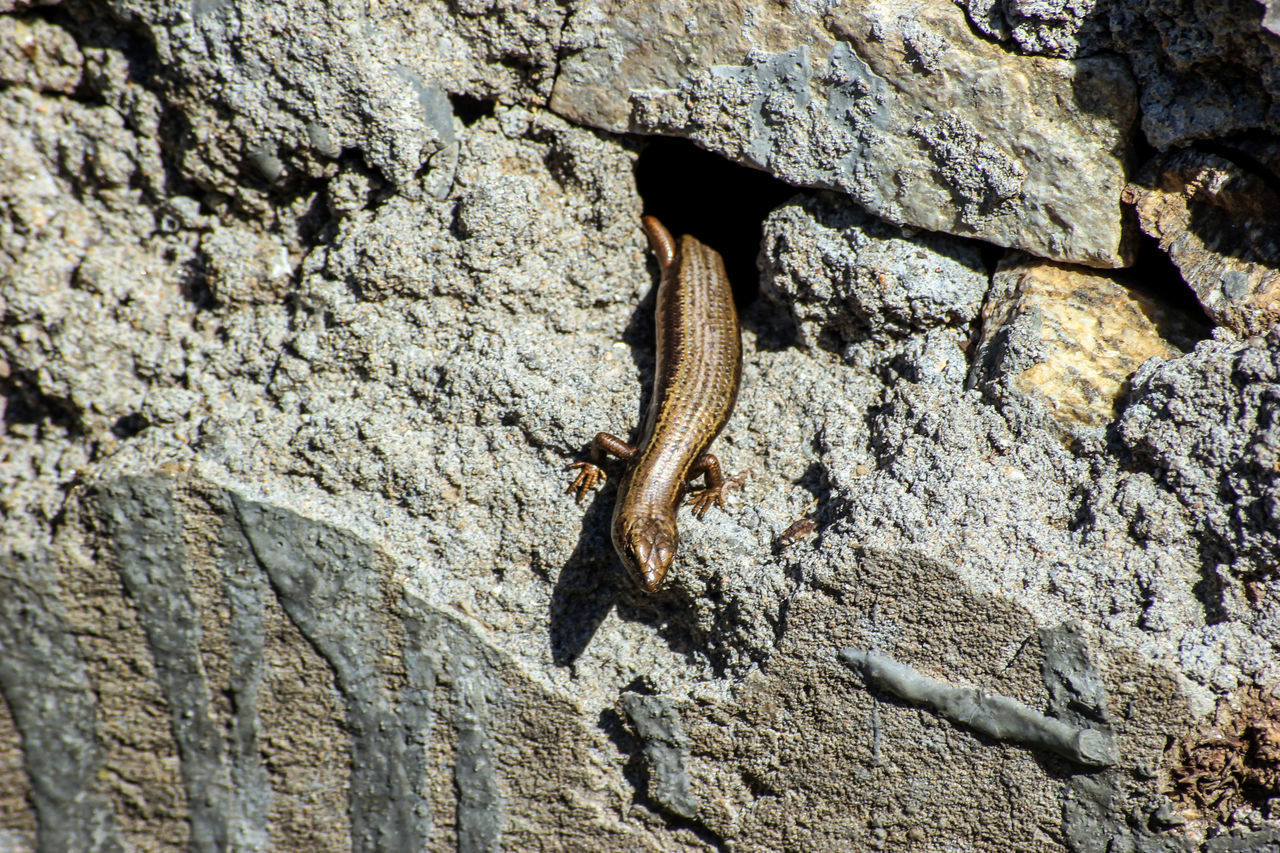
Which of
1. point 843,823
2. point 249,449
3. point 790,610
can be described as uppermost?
point 790,610

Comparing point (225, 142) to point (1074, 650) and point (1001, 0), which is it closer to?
point (1001, 0)

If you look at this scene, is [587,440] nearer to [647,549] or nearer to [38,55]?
[647,549]

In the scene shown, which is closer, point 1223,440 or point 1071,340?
point 1223,440

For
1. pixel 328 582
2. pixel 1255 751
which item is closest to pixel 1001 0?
pixel 1255 751

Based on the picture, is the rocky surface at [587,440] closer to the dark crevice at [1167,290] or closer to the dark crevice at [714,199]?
the dark crevice at [1167,290]

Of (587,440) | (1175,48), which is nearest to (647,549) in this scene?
(587,440)

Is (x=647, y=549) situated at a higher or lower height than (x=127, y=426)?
higher

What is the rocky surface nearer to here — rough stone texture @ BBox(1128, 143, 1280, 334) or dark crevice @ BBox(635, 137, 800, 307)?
rough stone texture @ BBox(1128, 143, 1280, 334)
